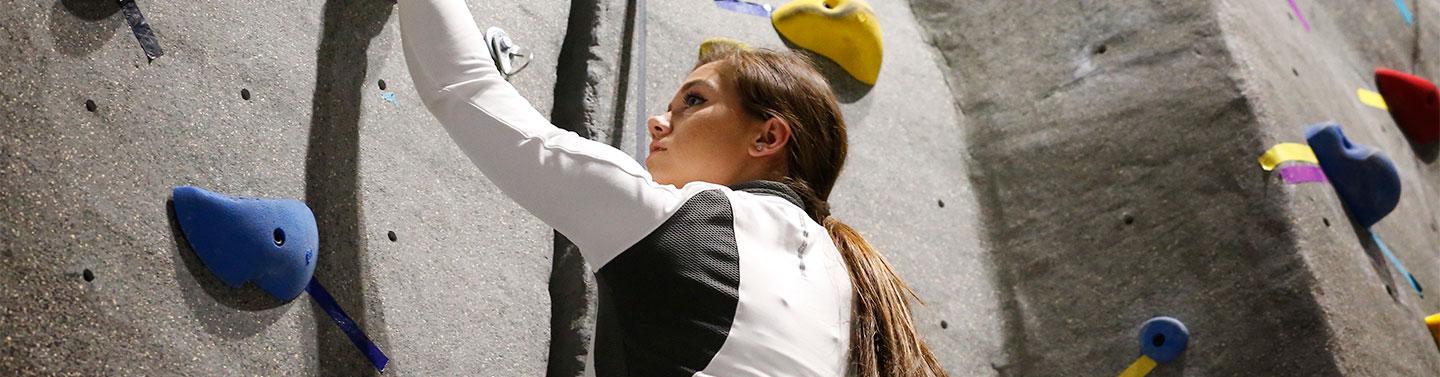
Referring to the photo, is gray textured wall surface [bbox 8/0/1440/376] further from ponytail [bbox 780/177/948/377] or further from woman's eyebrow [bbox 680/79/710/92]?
ponytail [bbox 780/177/948/377]

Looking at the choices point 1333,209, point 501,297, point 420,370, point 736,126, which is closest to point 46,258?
point 420,370

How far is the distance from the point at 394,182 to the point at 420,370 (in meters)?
0.22

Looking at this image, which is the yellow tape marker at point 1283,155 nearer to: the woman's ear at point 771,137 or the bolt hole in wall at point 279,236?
the woman's ear at point 771,137

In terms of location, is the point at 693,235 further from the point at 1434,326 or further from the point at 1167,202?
the point at 1434,326

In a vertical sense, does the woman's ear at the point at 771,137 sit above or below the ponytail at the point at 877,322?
above

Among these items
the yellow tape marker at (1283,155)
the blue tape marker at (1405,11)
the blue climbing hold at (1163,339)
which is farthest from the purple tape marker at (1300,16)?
the blue climbing hold at (1163,339)

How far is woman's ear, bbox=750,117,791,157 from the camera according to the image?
4.89 ft

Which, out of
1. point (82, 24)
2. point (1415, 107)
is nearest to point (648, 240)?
point (82, 24)

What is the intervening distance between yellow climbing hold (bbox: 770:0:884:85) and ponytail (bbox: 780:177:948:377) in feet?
2.57

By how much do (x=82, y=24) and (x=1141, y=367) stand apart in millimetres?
1538

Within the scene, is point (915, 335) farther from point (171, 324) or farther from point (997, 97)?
point (997, 97)

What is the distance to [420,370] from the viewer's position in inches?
60.7

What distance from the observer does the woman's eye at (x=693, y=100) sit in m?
1.52

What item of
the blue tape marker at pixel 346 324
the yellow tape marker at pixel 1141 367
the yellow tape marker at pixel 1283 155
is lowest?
the yellow tape marker at pixel 1141 367
